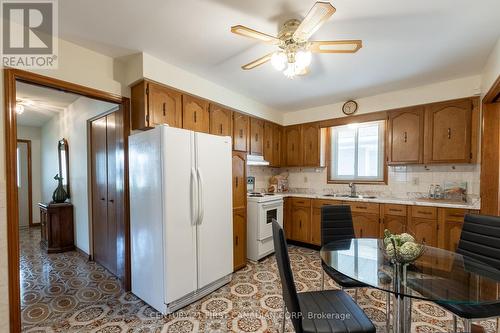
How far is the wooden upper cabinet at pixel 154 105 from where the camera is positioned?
92.8 inches

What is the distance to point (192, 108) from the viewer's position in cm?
282

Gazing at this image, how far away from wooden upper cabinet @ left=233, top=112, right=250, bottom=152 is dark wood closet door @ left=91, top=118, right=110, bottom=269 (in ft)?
5.80

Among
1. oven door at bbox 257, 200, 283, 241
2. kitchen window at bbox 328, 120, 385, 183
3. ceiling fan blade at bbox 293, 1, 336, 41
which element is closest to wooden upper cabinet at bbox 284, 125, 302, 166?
kitchen window at bbox 328, 120, 385, 183

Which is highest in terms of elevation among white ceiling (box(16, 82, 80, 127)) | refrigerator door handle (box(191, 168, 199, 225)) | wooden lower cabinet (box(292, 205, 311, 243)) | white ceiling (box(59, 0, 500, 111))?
white ceiling (box(59, 0, 500, 111))

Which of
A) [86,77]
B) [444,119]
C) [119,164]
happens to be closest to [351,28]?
[444,119]

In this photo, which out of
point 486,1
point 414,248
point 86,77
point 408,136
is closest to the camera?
point 414,248

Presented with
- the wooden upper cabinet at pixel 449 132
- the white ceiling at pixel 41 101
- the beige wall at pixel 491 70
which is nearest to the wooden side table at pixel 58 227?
the white ceiling at pixel 41 101

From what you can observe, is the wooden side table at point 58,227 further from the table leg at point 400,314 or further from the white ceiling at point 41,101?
the table leg at point 400,314

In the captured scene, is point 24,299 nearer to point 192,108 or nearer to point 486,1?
point 192,108

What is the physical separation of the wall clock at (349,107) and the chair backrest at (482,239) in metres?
2.32

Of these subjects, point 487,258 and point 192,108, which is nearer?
point 487,258

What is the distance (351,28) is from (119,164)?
2.70 m

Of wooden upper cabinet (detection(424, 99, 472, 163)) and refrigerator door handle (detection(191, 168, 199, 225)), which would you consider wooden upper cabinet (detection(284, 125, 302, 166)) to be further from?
refrigerator door handle (detection(191, 168, 199, 225))

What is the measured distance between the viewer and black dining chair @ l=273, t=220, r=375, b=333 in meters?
1.20
